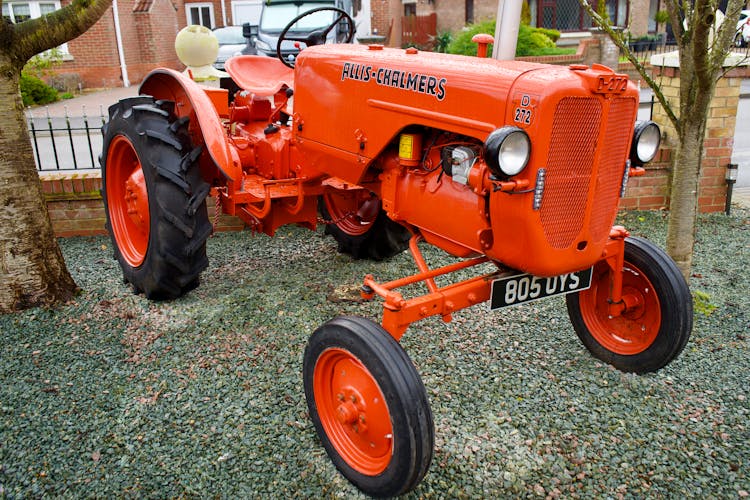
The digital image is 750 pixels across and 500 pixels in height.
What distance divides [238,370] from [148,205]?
A: 1193 millimetres

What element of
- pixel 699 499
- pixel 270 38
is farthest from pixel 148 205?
pixel 270 38

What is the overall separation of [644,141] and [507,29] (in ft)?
2.57

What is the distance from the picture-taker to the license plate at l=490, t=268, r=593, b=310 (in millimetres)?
2551

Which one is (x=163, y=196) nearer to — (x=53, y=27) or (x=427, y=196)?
(x=53, y=27)

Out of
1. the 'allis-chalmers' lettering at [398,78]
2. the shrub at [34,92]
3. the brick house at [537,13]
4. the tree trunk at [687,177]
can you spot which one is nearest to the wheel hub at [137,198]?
the 'allis-chalmers' lettering at [398,78]

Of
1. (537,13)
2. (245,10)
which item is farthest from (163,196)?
(537,13)

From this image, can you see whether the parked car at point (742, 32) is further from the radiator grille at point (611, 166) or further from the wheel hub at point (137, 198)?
the wheel hub at point (137, 198)

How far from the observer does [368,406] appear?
2424 mm

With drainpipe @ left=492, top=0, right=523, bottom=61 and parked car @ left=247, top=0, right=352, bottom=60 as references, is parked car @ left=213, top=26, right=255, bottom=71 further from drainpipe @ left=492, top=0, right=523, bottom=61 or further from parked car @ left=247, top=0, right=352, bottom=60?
drainpipe @ left=492, top=0, right=523, bottom=61

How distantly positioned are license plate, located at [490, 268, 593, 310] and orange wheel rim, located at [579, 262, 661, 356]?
1.58 feet

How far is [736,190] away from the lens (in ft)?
23.1

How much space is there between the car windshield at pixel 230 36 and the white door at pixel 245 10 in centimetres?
703

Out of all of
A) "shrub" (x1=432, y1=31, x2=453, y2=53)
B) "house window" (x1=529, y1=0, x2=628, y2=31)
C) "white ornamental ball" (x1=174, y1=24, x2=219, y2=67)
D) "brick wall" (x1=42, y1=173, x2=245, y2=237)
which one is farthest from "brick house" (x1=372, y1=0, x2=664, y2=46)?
"brick wall" (x1=42, y1=173, x2=245, y2=237)

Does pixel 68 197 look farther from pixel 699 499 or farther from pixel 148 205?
pixel 699 499
